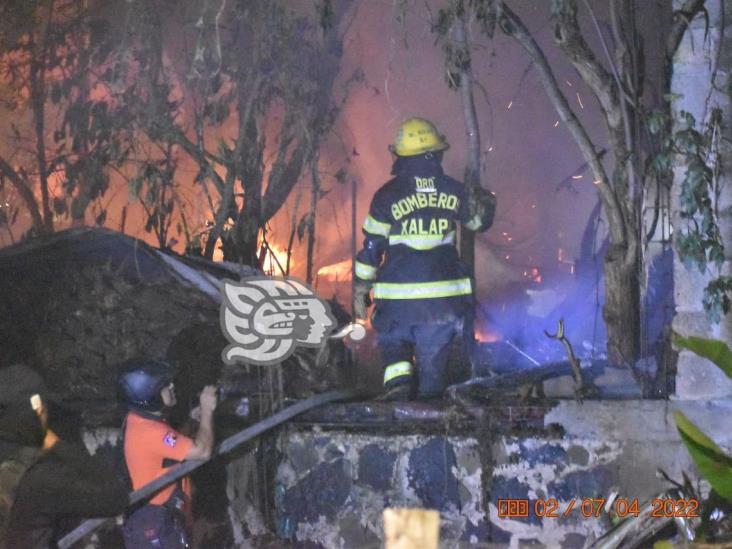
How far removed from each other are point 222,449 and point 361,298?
1812 mm

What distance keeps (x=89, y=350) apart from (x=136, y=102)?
250 cm

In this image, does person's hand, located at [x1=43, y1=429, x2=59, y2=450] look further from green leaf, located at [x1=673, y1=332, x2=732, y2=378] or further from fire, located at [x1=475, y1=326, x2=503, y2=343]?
fire, located at [x1=475, y1=326, x2=503, y2=343]

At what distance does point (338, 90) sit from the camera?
28.0 feet

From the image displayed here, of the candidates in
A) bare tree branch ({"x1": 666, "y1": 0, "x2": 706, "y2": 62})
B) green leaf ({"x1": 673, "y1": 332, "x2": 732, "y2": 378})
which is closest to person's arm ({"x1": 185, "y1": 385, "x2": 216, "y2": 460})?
green leaf ({"x1": 673, "y1": 332, "x2": 732, "y2": 378})

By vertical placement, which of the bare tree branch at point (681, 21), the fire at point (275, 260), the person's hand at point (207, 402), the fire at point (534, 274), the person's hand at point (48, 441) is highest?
the bare tree branch at point (681, 21)

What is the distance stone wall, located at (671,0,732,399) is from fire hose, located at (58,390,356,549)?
227cm

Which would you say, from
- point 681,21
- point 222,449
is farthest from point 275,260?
point 681,21

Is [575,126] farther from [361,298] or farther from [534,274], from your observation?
[534,274]

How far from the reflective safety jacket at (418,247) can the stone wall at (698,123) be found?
63.8 inches

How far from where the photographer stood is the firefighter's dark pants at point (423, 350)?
6.73 m

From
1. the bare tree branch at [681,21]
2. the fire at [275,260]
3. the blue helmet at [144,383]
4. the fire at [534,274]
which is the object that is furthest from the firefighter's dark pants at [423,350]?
the bare tree branch at [681,21]

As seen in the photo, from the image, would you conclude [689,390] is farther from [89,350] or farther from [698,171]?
[89,350]
